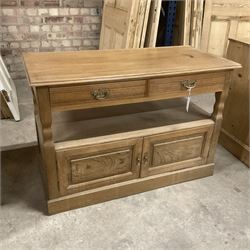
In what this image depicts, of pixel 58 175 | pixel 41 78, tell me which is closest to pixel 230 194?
pixel 58 175

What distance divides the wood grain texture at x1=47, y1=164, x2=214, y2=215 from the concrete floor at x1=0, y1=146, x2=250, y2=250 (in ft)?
0.11

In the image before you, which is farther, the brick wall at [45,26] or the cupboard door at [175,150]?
the brick wall at [45,26]

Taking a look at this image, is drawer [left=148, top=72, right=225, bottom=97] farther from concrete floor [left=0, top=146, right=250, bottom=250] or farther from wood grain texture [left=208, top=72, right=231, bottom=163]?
concrete floor [left=0, top=146, right=250, bottom=250]

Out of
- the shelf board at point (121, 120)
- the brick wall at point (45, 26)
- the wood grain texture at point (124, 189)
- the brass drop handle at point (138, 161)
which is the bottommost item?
the wood grain texture at point (124, 189)

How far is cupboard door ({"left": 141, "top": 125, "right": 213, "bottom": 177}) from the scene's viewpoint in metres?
1.59

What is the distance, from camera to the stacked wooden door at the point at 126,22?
8.48 feet

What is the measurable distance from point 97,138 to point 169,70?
52 cm

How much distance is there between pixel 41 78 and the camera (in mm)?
1205

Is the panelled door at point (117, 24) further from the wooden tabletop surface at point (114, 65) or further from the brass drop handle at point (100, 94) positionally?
the brass drop handle at point (100, 94)

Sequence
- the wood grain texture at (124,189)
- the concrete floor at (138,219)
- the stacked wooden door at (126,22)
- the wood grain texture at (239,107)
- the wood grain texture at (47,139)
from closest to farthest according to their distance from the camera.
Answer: the wood grain texture at (47,139)
the concrete floor at (138,219)
the wood grain texture at (124,189)
the wood grain texture at (239,107)
the stacked wooden door at (126,22)

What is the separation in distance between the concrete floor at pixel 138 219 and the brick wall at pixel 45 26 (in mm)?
1960

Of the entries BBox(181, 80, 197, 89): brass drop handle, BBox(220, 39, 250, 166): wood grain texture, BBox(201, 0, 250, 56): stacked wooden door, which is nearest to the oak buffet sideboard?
BBox(181, 80, 197, 89): brass drop handle

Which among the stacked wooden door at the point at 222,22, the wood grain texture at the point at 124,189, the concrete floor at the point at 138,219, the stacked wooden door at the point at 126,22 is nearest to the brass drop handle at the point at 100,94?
the wood grain texture at the point at 124,189

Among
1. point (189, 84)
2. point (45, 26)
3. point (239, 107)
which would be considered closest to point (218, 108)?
point (189, 84)
